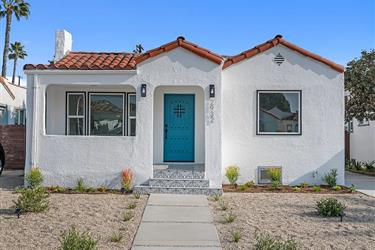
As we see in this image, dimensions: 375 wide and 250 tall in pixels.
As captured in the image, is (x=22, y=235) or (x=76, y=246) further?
(x=22, y=235)

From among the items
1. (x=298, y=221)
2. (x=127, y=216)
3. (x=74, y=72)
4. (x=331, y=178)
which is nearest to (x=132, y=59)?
(x=74, y=72)

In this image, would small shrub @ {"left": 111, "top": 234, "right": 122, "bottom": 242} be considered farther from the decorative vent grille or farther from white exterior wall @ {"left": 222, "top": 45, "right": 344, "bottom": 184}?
the decorative vent grille

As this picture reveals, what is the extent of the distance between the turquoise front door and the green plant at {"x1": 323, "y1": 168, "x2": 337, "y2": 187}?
13.6ft

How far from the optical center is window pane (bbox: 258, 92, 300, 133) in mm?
13094

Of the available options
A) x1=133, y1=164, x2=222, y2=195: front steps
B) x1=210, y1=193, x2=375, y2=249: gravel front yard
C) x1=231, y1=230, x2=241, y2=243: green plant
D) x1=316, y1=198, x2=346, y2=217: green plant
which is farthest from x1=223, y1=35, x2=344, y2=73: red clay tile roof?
x1=231, y1=230, x2=241, y2=243: green plant

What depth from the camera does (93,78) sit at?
1212cm

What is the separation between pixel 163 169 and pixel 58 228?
205 inches

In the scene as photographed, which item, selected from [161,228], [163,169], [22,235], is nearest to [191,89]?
[163,169]

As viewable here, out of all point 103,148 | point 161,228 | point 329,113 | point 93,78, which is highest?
point 93,78

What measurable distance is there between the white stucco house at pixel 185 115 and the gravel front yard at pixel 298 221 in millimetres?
1820

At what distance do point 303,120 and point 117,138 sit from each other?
5.60 m

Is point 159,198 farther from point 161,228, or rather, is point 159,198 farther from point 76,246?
point 76,246

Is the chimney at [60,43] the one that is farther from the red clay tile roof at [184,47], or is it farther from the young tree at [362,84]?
the young tree at [362,84]

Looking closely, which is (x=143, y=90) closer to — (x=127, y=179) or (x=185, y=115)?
(x=185, y=115)
